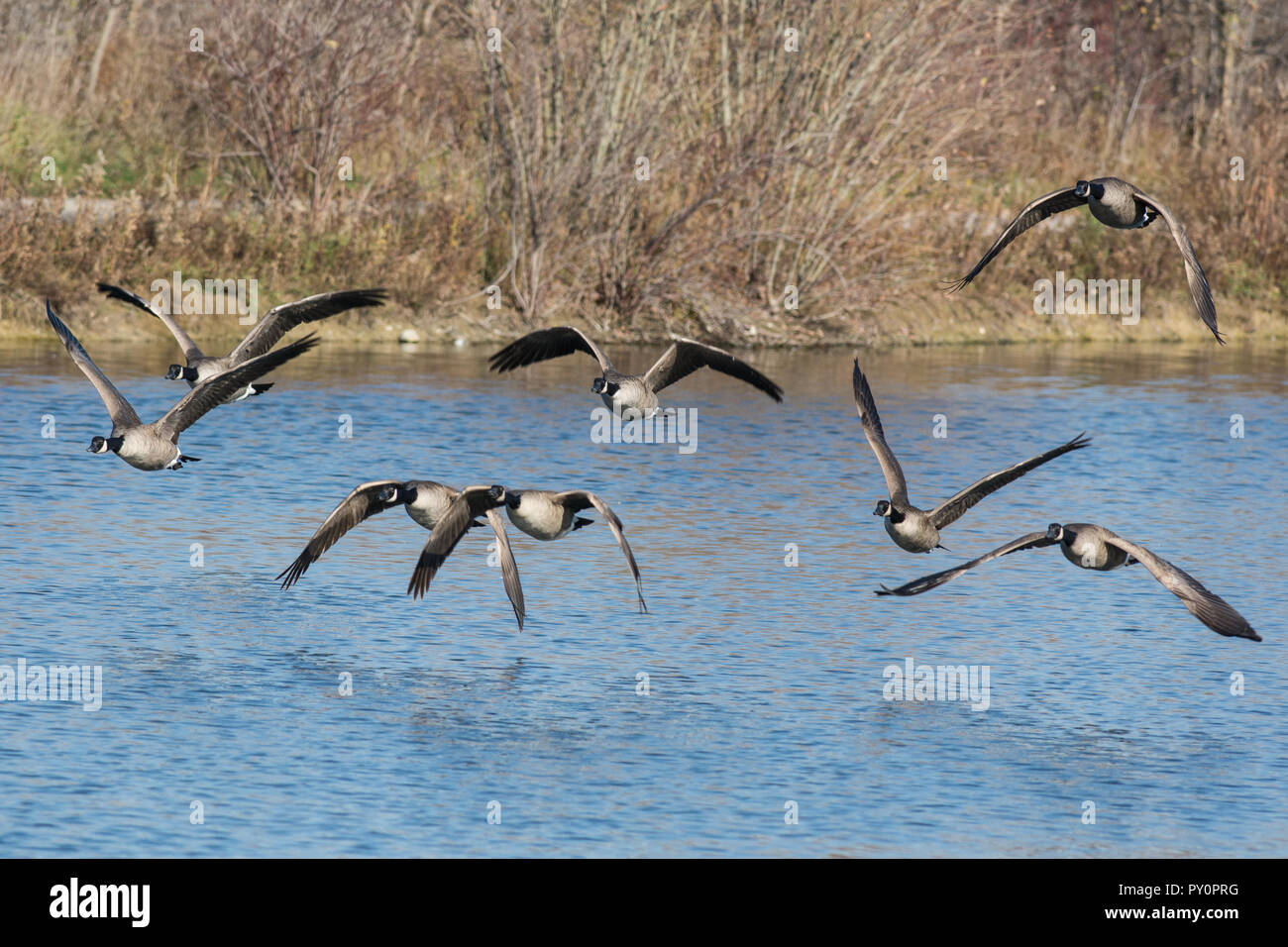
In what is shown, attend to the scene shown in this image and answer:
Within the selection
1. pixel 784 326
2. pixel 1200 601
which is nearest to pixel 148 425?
pixel 1200 601

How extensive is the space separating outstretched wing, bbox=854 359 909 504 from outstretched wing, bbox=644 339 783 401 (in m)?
0.79

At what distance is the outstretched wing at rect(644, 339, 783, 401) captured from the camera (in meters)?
14.1

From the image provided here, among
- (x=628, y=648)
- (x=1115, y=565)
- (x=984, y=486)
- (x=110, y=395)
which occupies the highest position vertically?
(x=110, y=395)

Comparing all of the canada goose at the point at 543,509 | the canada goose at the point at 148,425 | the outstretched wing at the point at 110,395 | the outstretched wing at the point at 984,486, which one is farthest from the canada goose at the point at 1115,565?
the outstretched wing at the point at 110,395

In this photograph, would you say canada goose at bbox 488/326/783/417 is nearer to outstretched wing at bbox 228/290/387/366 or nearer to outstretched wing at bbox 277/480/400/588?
outstretched wing at bbox 228/290/387/366

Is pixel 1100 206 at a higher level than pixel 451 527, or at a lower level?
higher

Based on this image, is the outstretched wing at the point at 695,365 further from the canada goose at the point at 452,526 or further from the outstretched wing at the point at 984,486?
the canada goose at the point at 452,526

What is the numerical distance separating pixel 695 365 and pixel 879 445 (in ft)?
6.91

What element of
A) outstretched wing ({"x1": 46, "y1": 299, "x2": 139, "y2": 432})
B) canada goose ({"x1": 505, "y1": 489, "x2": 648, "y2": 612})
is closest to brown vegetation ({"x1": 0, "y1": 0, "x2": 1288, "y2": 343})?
outstretched wing ({"x1": 46, "y1": 299, "x2": 139, "y2": 432})

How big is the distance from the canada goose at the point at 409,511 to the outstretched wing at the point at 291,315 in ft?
5.49

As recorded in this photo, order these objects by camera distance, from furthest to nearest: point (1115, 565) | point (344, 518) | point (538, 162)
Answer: point (538, 162) → point (344, 518) → point (1115, 565)

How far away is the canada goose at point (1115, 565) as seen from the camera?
1061 cm

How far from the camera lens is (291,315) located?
552 inches

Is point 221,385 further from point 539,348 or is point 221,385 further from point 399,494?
point 539,348
